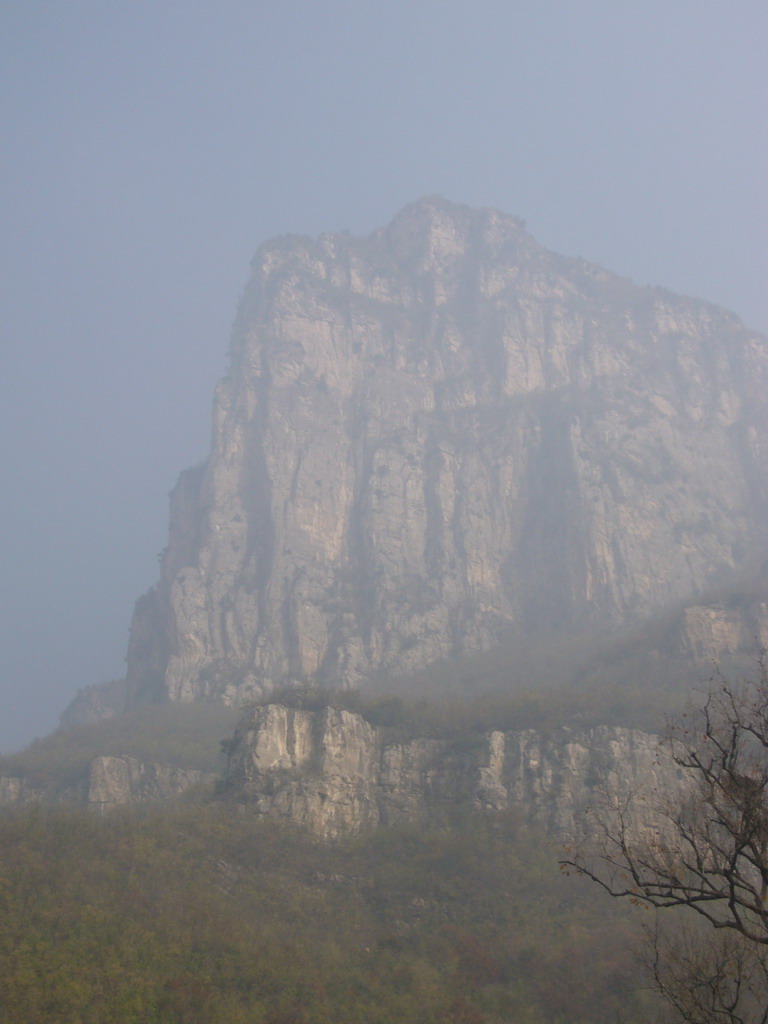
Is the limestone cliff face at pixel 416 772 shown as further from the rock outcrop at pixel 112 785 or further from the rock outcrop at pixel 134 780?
the rock outcrop at pixel 112 785

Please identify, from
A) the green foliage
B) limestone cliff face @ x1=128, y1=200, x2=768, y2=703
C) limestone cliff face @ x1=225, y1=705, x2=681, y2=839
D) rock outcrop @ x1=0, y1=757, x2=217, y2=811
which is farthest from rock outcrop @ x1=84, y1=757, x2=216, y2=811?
limestone cliff face @ x1=128, y1=200, x2=768, y2=703

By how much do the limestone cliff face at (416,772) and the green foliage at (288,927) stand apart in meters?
2.45

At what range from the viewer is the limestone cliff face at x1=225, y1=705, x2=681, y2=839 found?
174ft

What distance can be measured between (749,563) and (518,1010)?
2724 inches

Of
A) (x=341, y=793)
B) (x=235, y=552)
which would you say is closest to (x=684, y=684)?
(x=341, y=793)

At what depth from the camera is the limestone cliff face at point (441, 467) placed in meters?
90.4

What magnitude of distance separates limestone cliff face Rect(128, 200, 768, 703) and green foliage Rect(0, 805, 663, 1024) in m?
35.2

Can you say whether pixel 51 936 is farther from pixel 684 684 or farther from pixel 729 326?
pixel 729 326

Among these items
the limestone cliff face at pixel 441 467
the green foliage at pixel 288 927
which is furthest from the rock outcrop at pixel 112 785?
the limestone cliff face at pixel 441 467

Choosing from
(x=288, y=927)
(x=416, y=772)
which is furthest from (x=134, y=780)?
(x=288, y=927)

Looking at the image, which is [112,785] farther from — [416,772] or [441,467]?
[441,467]

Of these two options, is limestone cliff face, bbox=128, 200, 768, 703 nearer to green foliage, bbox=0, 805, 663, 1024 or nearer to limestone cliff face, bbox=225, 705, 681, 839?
limestone cliff face, bbox=225, 705, 681, 839

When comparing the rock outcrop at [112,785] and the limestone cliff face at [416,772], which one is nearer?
Answer: the limestone cliff face at [416,772]

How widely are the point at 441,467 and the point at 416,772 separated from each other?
54.6 meters
